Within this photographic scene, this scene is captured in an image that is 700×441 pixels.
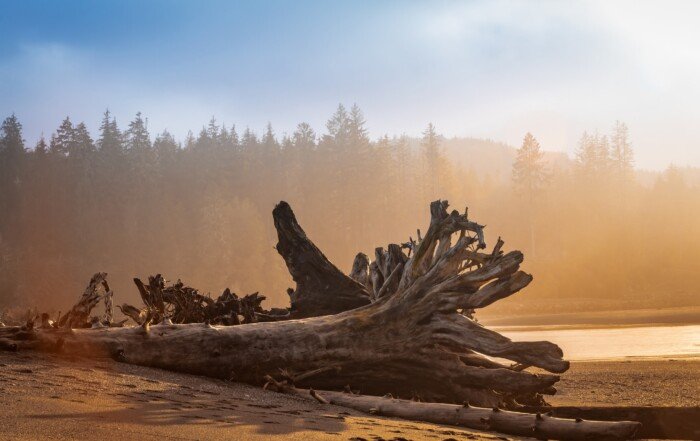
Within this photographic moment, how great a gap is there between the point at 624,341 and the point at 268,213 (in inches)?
2424

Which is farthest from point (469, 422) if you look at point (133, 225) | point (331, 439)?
point (133, 225)

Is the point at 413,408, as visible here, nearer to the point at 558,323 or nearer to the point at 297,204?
the point at 558,323

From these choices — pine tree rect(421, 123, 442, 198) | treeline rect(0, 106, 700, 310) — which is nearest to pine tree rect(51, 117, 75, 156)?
treeline rect(0, 106, 700, 310)

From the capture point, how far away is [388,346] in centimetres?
948

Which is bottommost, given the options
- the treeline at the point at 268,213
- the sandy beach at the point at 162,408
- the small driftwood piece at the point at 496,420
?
the small driftwood piece at the point at 496,420

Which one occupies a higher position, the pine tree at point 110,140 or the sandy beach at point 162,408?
the pine tree at point 110,140

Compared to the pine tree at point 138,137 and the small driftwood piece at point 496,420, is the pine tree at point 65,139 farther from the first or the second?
the small driftwood piece at point 496,420

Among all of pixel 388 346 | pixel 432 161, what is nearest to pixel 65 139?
pixel 432 161

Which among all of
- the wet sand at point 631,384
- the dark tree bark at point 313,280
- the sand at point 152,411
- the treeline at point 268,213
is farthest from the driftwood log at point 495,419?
the treeline at point 268,213

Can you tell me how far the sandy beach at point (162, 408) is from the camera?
505cm

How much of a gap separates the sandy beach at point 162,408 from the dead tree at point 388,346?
0.36m

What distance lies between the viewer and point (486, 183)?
107125mm

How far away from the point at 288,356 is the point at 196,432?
3.97 m

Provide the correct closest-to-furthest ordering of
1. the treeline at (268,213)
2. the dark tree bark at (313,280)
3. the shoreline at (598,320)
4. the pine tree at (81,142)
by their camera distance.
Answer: the dark tree bark at (313,280)
the shoreline at (598,320)
the treeline at (268,213)
the pine tree at (81,142)
